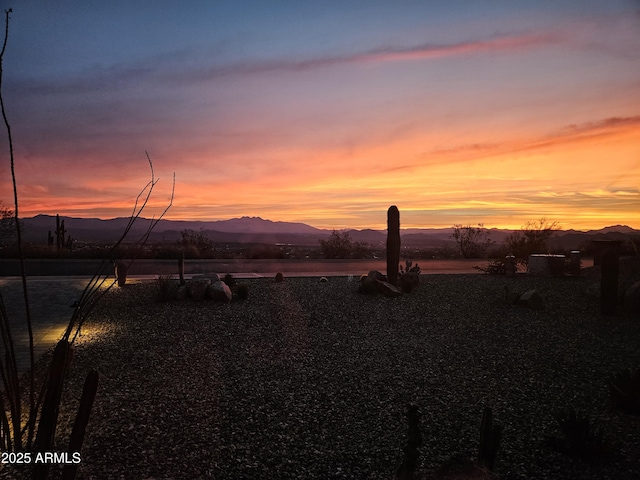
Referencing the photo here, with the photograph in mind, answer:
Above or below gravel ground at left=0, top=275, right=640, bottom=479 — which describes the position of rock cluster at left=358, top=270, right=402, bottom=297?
above

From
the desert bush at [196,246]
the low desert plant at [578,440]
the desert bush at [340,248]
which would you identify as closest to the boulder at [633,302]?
the low desert plant at [578,440]

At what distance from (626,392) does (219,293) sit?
9602mm

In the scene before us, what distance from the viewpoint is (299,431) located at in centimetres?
539

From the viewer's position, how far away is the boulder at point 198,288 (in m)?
13.2

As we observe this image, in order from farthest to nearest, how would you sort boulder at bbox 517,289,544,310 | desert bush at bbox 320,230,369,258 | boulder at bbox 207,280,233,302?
desert bush at bbox 320,230,369,258, boulder at bbox 207,280,233,302, boulder at bbox 517,289,544,310

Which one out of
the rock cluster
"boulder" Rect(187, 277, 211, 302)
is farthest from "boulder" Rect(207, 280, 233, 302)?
the rock cluster

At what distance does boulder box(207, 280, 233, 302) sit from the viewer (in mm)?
13109

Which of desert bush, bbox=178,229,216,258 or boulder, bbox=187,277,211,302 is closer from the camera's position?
boulder, bbox=187,277,211,302

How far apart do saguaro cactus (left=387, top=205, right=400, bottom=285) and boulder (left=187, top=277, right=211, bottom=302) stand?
5669 mm

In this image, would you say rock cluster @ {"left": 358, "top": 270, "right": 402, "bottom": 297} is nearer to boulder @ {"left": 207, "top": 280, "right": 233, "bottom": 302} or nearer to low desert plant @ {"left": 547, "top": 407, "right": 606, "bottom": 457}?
boulder @ {"left": 207, "top": 280, "right": 233, "bottom": 302}

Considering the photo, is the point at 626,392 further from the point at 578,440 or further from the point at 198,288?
the point at 198,288

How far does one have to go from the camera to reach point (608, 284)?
11930 millimetres

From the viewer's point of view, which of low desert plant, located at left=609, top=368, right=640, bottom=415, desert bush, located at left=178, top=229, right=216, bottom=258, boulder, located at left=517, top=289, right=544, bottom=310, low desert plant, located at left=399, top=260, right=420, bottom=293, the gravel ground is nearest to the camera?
the gravel ground

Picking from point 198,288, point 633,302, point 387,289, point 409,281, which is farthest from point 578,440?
point 198,288
